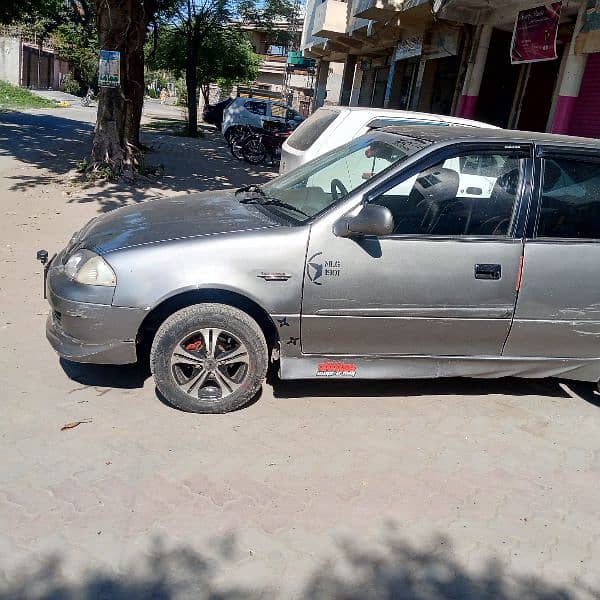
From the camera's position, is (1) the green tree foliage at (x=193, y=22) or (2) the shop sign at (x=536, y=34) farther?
(1) the green tree foliage at (x=193, y=22)

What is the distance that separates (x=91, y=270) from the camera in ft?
11.2

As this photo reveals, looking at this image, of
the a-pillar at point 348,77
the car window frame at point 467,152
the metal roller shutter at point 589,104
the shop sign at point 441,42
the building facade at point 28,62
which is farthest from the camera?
the building facade at point 28,62

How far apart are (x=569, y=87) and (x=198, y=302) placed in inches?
357

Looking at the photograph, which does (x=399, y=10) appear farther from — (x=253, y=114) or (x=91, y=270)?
(x=91, y=270)

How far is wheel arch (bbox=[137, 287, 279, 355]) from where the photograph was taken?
3439 millimetres

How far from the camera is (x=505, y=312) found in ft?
12.1

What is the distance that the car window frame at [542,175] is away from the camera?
145 inches

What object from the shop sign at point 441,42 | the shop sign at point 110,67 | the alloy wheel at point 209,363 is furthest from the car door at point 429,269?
the shop sign at point 441,42

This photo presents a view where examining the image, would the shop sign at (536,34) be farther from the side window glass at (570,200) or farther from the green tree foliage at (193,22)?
the green tree foliage at (193,22)

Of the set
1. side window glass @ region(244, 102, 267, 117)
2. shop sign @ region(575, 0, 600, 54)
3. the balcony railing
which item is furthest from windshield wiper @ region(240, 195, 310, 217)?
side window glass @ region(244, 102, 267, 117)

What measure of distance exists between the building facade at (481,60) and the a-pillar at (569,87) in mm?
16

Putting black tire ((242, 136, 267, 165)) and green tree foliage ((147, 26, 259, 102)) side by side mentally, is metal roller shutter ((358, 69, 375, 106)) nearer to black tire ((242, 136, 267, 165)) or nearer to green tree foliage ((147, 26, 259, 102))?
green tree foliage ((147, 26, 259, 102))

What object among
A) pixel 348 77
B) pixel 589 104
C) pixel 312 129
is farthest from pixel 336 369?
pixel 348 77

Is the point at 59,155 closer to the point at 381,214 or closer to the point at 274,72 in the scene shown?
the point at 381,214
